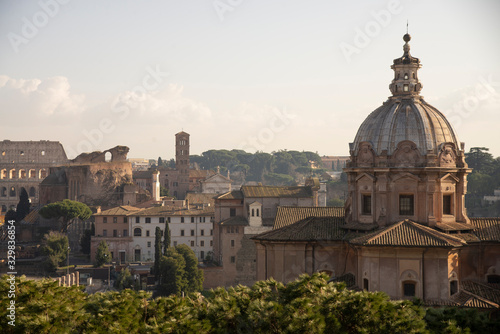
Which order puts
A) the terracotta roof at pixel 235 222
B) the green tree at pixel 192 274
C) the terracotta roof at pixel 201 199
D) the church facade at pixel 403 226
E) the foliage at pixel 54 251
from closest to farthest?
1. the church facade at pixel 403 226
2. the green tree at pixel 192 274
3. the terracotta roof at pixel 235 222
4. the foliage at pixel 54 251
5. the terracotta roof at pixel 201 199

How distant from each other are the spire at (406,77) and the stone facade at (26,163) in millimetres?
86487

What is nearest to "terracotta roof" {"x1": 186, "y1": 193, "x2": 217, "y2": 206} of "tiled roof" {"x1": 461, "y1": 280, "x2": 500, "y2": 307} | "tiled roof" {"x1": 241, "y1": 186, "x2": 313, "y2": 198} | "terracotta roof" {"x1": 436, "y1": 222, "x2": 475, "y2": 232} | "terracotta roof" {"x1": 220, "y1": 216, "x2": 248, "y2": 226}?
"tiled roof" {"x1": 241, "y1": 186, "x2": 313, "y2": 198}

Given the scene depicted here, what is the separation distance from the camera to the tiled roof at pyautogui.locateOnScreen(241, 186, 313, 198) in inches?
2208

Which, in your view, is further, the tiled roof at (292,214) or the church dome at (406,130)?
the tiled roof at (292,214)

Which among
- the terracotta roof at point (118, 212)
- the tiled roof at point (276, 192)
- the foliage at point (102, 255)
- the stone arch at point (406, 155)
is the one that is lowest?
the foliage at point (102, 255)

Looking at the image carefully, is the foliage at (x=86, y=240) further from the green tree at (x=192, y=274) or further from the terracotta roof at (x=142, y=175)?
the terracotta roof at (x=142, y=175)

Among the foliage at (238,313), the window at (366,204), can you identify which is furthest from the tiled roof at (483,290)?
the foliage at (238,313)

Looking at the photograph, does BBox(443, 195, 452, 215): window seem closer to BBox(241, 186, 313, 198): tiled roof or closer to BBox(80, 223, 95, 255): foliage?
BBox(241, 186, 313, 198): tiled roof

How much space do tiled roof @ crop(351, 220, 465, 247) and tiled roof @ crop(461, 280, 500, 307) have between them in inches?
71.1

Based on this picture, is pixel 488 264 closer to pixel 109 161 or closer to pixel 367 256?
pixel 367 256

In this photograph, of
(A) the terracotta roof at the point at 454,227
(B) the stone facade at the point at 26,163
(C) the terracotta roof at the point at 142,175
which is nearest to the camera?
(A) the terracotta roof at the point at 454,227

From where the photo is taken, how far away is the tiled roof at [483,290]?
23.7m

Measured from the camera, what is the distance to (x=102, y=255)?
5647 cm

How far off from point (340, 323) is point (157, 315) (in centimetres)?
442
